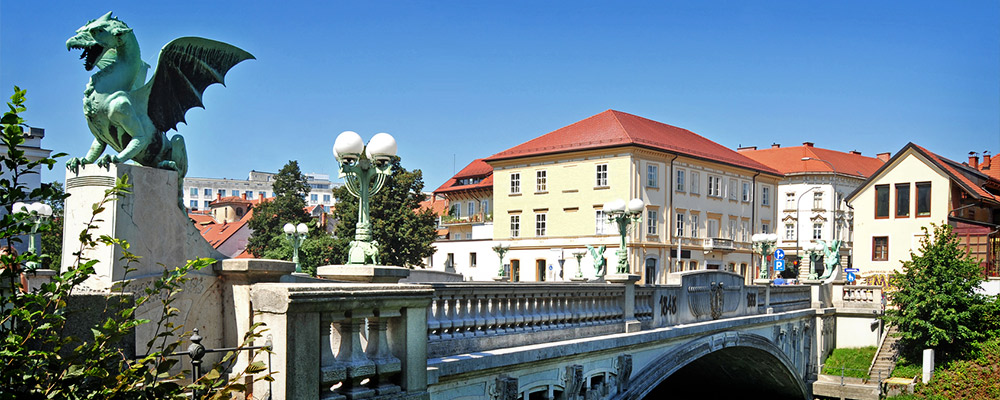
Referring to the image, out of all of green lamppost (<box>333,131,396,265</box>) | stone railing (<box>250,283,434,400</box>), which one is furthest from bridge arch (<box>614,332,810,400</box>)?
stone railing (<box>250,283,434,400</box>)

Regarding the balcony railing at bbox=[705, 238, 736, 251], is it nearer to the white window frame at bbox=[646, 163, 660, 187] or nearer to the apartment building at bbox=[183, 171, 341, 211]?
the white window frame at bbox=[646, 163, 660, 187]

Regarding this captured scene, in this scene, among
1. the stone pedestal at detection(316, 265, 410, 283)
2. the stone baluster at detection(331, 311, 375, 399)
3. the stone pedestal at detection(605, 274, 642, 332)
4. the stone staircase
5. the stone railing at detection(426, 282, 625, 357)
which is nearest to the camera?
the stone baluster at detection(331, 311, 375, 399)

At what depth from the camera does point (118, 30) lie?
27.7 feet

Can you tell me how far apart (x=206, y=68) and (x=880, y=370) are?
2762cm

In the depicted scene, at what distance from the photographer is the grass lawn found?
3001cm

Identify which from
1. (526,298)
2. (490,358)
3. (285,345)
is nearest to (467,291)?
(490,358)

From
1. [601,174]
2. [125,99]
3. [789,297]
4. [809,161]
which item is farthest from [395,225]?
[125,99]

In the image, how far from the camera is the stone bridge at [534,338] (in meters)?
5.93

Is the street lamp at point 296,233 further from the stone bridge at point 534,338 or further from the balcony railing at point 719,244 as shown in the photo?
the balcony railing at point 719,244

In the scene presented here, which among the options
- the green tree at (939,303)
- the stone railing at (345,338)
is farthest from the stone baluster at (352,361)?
the green tree at (939,303)

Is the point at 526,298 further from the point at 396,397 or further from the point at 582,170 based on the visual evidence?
the point at 582,170

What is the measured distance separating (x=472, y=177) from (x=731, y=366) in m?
51.5

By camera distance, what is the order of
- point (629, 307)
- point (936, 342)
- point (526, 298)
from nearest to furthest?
1. point (526, 298)
2. point (629, 307)
3. point (936, 342)

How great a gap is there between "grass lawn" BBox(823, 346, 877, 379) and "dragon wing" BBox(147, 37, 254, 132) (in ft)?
85.8
